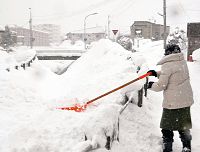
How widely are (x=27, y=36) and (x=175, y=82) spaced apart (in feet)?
340

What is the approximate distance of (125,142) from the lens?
4867 millimetres

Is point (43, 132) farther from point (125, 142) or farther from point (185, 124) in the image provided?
point (185, 124)

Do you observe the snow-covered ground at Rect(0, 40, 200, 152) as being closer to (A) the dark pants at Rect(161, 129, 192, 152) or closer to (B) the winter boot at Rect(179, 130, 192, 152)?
(A) the dark pants at Rect(161, 129, 192, 152)

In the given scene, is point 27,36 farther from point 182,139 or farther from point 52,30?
point 182,139

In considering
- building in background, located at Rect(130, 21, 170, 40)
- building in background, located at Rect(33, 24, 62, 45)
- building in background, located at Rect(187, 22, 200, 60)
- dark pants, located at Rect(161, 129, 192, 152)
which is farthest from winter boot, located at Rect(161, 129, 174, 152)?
building in background, located at Rect(33, 24, 62, 45)

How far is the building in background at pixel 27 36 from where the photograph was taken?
91081 mm

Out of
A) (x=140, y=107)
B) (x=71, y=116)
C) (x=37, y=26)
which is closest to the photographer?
(x=71, y=116)

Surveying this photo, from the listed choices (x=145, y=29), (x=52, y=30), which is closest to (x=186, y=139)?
(x=145, y=29)

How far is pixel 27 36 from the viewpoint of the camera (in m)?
104

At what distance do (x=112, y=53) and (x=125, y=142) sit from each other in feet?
33.9

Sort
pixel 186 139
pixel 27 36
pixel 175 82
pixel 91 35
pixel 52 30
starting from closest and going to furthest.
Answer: pixel 175 82 < pixel 186 139 < pixel 27 36 < pixel 91 35 < pixel 52 30

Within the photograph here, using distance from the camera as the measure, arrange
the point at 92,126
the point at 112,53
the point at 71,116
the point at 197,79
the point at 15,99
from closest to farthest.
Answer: the point at 92,126 < the point at 71,116 < the point at 15,99 < the point at 197,79 < the point at 112,53

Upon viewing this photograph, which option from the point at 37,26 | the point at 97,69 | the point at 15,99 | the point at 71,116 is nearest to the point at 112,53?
the point at 97,69

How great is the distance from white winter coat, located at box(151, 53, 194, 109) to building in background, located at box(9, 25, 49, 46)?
3342 inches
